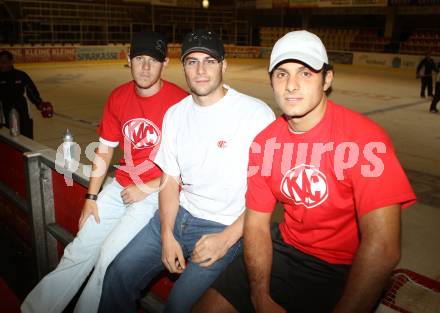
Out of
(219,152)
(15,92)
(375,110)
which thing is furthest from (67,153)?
(375,110)

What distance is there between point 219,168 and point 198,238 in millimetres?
444

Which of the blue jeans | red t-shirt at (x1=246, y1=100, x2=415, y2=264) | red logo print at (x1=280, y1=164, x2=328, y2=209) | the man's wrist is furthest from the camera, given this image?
the man's wrist

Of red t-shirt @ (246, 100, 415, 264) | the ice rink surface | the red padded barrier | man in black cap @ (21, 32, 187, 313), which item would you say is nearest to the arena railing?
the red padded barrier

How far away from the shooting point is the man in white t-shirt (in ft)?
8.23

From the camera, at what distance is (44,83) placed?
16.1m

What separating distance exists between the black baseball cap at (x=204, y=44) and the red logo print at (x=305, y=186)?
0.98 m

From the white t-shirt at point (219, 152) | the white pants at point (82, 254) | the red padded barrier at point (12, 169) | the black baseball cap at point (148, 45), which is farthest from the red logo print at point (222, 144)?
the red padded barrier at point (12, 169)

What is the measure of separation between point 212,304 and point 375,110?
35.5ft

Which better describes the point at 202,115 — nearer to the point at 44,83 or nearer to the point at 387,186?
the point at 387,186

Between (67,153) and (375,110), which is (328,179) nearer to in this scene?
(67,153)

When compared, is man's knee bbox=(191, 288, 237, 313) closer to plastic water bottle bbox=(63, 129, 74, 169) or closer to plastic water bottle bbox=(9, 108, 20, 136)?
plastic water bottle bbox=(63, 129, 74, 169)

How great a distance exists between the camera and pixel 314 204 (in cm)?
199

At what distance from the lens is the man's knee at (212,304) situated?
214 cm

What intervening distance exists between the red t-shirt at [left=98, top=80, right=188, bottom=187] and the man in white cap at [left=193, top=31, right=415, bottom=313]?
109 centimetres
